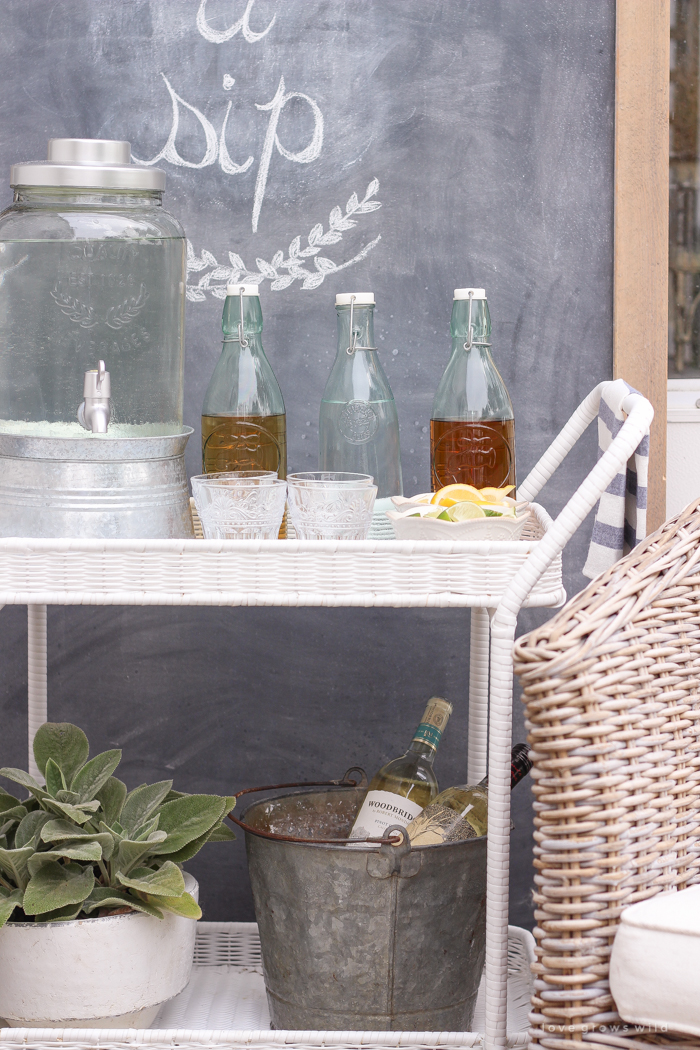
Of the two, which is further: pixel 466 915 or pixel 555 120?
pixel 555 120

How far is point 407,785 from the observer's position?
4.00 ft

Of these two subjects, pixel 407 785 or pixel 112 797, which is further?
pixel 407 785

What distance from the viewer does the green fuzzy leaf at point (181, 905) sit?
3.30 feet

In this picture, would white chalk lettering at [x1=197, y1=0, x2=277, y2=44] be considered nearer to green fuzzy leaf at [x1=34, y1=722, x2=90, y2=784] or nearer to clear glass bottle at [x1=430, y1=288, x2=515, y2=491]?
clear glass bottle at [x1=430, y1=288, x2=515, y2=491]

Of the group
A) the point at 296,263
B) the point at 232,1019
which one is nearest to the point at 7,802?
the point at 232,1019

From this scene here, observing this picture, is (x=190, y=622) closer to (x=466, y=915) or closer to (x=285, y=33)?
(x=466, y=915)

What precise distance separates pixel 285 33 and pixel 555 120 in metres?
0.41

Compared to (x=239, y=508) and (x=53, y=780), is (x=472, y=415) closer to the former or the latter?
(x=239, y=508)

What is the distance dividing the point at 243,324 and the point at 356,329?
14 centimetres

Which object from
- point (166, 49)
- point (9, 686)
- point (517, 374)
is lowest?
point (9, 686)

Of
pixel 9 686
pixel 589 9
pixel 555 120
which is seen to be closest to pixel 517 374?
pixel 555 120

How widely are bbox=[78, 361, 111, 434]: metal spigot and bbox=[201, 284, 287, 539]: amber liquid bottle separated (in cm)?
18

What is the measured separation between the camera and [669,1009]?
72 centimetres

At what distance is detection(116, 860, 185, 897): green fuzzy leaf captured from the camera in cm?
98
